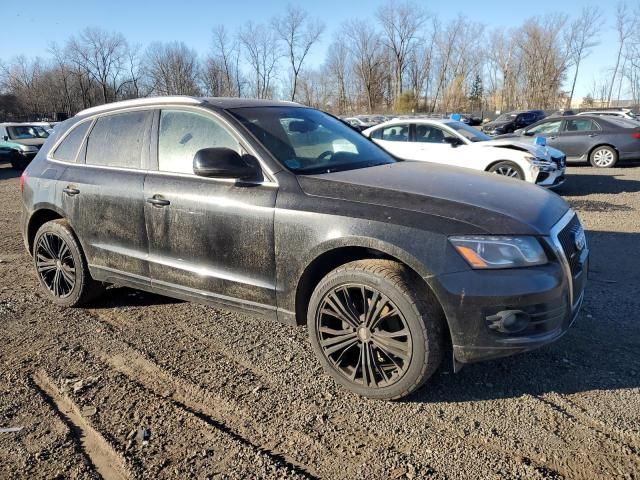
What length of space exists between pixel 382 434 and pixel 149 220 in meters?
2.25

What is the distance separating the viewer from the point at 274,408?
2928mm

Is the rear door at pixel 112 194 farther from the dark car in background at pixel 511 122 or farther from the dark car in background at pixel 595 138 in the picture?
the dark car in background at pixel 511 122

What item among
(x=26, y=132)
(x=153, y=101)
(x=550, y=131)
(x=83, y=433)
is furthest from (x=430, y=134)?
(x=26, y=132)

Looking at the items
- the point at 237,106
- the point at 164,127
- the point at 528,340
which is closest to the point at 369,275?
the point at 528,340

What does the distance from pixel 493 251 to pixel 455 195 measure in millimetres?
478

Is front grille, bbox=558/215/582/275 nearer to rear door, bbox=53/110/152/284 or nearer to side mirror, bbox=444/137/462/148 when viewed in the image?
rear door, bbox=53/110/152/284

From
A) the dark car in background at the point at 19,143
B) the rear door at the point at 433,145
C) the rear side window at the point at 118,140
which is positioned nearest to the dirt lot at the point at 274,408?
the rear side window at the point at 118,140

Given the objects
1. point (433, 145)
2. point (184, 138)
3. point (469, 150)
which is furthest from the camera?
point (433, 145)

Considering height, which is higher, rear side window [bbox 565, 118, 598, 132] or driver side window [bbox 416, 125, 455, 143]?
driver side window [bbox 416, 125, 455, 143]

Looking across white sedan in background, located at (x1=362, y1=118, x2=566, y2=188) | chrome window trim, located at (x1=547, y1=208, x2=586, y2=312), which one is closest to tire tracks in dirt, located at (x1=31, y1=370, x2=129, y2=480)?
chrome window trim, located at (x1=547, y1=208, x2=586, y2=312)

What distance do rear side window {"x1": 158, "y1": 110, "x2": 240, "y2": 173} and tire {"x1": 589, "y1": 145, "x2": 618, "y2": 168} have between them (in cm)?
1350

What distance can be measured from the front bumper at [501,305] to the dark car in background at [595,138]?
1202 cm

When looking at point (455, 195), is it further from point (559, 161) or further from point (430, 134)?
point (559, 161)

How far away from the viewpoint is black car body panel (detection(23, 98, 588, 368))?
2684 millimetres
